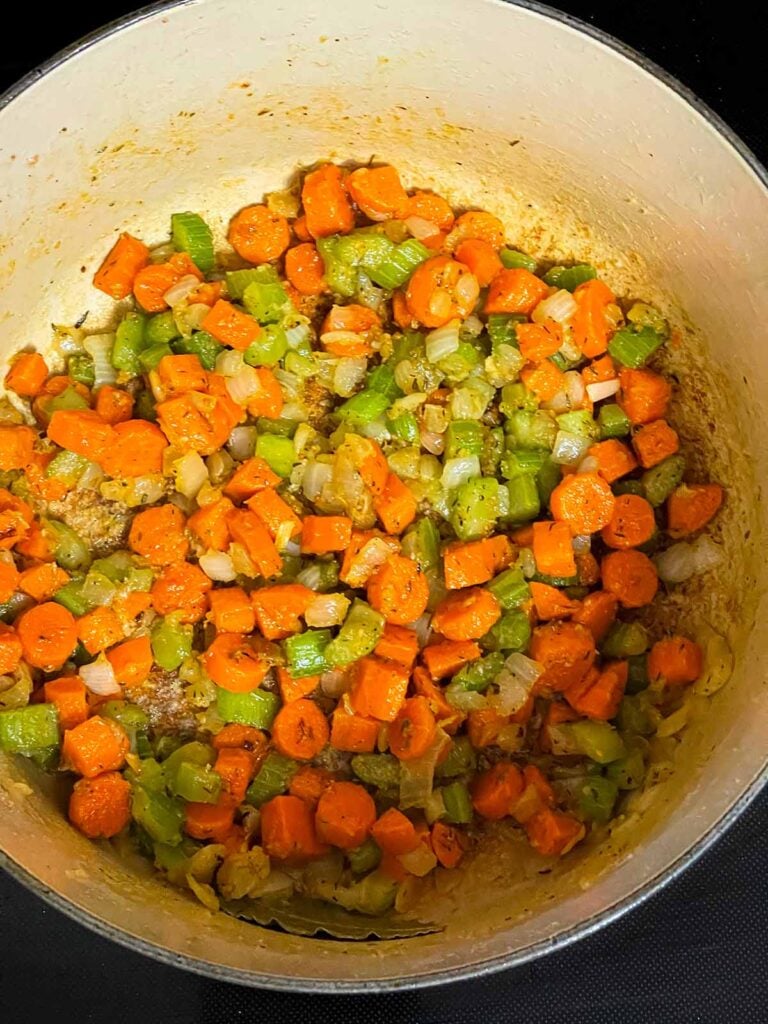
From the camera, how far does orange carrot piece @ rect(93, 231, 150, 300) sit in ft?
8.87

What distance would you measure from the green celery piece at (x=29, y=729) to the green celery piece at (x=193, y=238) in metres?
1.27

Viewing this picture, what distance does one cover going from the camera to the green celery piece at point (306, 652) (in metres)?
2.45

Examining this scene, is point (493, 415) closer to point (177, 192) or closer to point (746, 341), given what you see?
point (746, 341)

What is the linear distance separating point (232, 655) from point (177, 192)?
1.29 meters

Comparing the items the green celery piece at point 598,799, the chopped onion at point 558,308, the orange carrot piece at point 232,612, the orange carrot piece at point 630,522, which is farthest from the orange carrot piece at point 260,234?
the green celery piece at point 598,799

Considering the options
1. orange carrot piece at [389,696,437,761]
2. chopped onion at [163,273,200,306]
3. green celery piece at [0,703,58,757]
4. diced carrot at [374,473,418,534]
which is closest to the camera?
green celery piece at [0,703,58,757]

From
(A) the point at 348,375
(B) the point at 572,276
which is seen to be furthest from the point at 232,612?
(B) the point at 572,276

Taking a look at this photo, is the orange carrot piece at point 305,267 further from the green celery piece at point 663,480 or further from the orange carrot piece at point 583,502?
the green celery piece at point 663,480

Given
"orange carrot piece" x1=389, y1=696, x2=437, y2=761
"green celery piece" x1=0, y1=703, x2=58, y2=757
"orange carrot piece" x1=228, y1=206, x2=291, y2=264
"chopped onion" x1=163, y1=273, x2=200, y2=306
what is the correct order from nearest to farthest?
1. "green celery piece" x1=0, y1=703, x2=58, y2=757
2. "orange carrot piece" x1=389, y1=696, x2=437, y2=761
3. "chopped onion" x1=163, y1=273, x2=200, y2=306
4. "orange carrot piece" x1=228, y1=206, x2=291, y2=264

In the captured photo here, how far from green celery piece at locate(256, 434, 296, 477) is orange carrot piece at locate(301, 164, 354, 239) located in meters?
0.60

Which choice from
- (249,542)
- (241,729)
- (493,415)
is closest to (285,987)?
(241,729)

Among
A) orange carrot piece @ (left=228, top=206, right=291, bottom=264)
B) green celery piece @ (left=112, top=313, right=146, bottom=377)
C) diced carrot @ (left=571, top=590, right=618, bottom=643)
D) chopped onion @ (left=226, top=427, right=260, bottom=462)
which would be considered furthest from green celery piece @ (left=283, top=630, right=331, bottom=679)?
orange carrot piece @ (left=228, top=206, right=291, bottom=264)

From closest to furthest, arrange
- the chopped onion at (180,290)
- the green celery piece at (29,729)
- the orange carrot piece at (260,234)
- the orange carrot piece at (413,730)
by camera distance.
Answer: the green celery piece at (29,729), the orange carrot piece at (413,730), the chopped onion at (180,290), the orange carrot piece at (260,234)

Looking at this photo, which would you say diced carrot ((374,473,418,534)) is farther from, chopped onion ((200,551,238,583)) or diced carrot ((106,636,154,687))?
diced carrot ((106,636,154,687))
